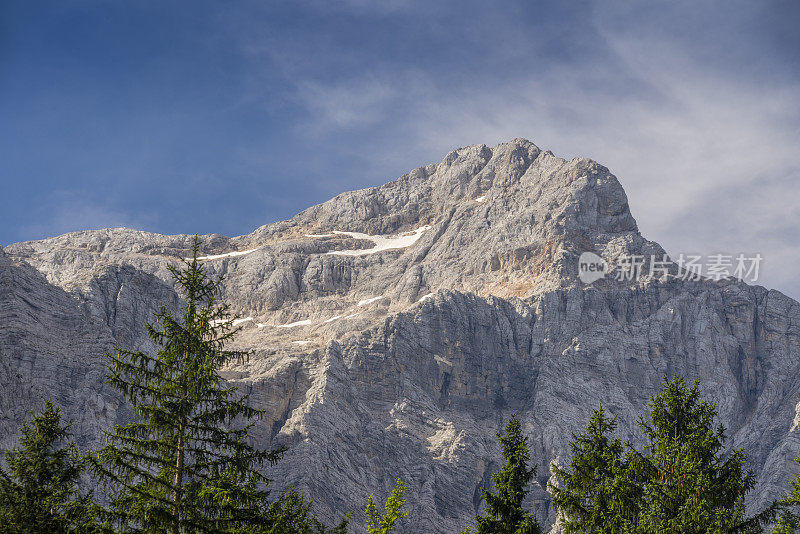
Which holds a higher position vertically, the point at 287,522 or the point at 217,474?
the point at 217,474

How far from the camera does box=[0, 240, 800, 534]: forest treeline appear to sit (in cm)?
1855

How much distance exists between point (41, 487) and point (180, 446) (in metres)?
7.37

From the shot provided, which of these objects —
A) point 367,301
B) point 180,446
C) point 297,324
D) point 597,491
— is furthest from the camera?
point 367,301

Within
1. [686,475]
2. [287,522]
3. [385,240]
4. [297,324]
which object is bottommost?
[287,522]

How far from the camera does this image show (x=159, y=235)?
604 ft

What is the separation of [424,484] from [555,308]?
39.3 metres

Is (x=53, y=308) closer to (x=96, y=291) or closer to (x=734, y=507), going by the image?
(x=96, y=291)

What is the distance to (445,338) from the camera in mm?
120938

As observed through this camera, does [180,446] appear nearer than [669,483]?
Yes

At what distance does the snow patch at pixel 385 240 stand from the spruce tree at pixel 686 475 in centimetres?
14279

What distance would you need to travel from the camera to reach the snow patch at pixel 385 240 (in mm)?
170125

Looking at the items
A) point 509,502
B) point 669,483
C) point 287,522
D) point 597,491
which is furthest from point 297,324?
point 669,483

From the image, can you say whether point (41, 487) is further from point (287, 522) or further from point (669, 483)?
point (669, 483)

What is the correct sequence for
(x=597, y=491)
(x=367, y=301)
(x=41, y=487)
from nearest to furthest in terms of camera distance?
(x=41, y=487), (x=597, y=491), (x=367, y=301)
